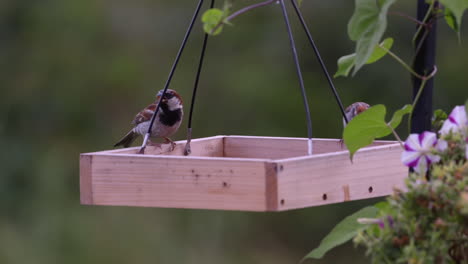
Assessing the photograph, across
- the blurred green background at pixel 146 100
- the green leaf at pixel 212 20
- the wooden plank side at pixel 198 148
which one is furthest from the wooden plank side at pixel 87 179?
the blurred green background at pixel 146 100

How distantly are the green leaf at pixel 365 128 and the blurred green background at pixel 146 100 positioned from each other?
5358mm

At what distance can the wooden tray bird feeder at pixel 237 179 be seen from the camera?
2215mm

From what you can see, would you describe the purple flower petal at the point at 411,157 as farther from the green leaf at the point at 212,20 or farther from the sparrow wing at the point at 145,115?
the sparrow wing at the point at 145,115

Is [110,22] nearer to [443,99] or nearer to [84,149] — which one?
[84,149]

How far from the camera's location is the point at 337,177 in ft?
7.85

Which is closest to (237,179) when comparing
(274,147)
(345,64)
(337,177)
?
(337,177)

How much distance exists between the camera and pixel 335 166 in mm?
2385

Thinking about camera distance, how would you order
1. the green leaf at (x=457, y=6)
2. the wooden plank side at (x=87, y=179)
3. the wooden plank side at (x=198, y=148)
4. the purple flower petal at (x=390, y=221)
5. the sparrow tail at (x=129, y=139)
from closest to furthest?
1. the purple flower petal at (x=390, y=221)
2. the green leaf at (x=457, y=6)
3. the wooden plank side at (x=87, y=179)
4. the wooden plank side at (x=198, y=148)
5. the sparrow tail at (x=129, y=139)

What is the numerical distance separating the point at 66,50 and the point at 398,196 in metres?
6.91

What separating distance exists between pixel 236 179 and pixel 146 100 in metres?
5.52

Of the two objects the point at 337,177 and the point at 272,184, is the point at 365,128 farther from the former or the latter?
the point at 337,177

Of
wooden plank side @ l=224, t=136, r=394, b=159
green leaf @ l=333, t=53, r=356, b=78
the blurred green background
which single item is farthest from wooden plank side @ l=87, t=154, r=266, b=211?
the blurred green background

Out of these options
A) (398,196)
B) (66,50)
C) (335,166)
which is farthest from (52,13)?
(398,196)

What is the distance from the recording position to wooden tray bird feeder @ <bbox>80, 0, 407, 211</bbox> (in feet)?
7.27
